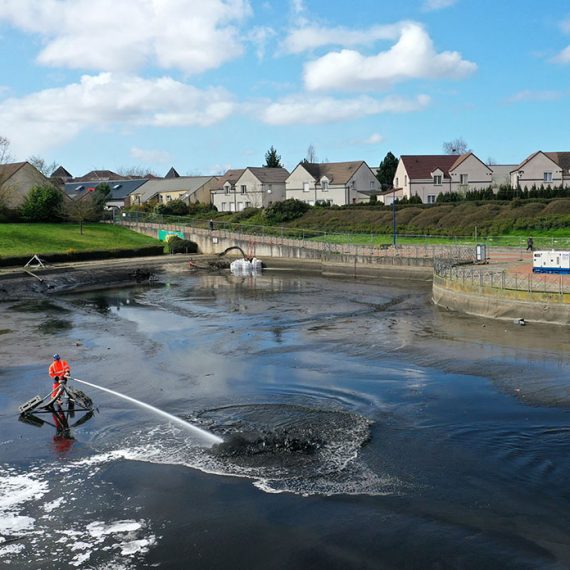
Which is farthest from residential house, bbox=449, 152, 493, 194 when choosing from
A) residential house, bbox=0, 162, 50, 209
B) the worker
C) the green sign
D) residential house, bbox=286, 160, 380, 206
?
the worker

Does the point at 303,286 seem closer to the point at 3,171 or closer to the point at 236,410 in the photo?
the point at 236,410

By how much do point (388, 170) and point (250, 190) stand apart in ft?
71.9

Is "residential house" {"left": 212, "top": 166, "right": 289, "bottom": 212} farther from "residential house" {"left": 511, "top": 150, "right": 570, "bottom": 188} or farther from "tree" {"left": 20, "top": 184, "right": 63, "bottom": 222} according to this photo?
"residential house" {"left": 511, "top": 150, "right": 570, "bottom": 188}

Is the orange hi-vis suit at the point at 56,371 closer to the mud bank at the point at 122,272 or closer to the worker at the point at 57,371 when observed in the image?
the worker at the point at 57,371

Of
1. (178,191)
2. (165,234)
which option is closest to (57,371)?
(165,234)

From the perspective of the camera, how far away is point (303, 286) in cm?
5356

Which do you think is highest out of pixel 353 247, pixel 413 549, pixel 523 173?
pixel 523 173

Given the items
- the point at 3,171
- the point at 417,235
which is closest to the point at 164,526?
the point at 417,235

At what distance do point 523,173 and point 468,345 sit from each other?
64.5 meters

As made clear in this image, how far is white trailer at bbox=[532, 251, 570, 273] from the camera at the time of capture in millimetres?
37906

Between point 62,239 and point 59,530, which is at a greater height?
point 62,239

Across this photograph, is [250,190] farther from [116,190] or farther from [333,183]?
[116,190]

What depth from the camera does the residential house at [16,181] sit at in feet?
254

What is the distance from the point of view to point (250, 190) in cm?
10862
